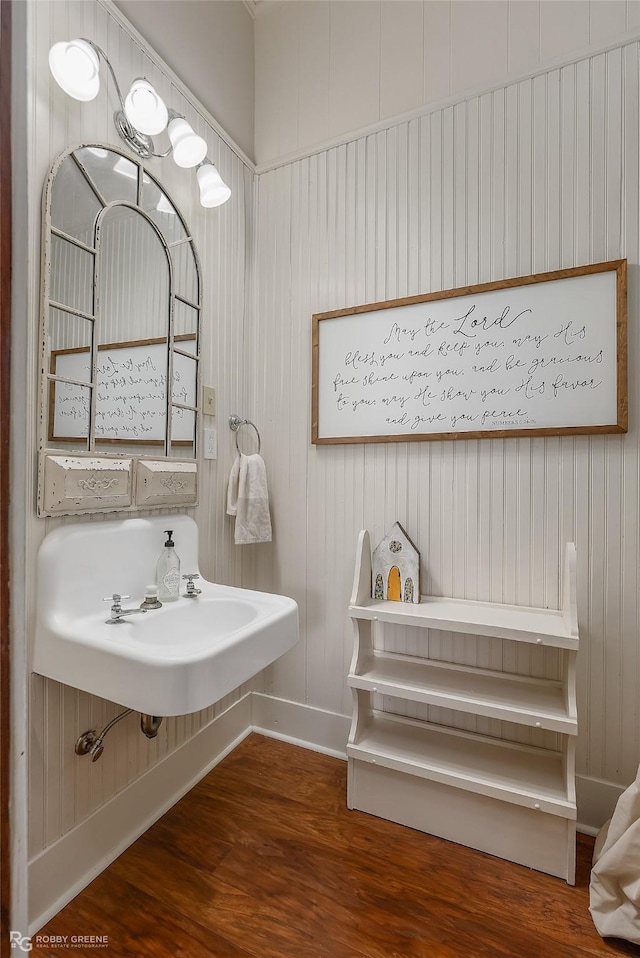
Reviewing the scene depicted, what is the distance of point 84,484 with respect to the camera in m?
1.27

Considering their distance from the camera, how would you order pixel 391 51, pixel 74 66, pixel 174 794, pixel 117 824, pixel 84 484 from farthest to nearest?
1. pixel 391 51
2. pixel 174 794
3. pixel 117 824
4. pixel 84 484
5. pixel 74 66

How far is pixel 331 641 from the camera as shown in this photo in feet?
6.13

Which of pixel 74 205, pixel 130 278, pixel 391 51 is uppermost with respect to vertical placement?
pixel 391 51

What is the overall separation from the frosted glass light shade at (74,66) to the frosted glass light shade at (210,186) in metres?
0.46

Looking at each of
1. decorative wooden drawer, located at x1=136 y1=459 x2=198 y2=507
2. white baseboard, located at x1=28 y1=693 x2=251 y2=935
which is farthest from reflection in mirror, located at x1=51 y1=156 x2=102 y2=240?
white baseboard, located at x1=28 y1=693 x2=251 y2=935

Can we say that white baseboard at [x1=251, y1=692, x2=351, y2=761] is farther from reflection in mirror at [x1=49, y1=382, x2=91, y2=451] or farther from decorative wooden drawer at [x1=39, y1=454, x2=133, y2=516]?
reflection in mirror at [x1=49, y1=382, x2=91, y2=451]

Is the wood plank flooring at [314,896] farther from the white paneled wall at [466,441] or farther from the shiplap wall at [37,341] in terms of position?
the white paneled wall at [466,441]

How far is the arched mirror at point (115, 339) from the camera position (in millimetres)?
1204

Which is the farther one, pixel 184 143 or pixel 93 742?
pixel 184 143

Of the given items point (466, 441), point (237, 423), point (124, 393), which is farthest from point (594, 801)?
point (124, 393)

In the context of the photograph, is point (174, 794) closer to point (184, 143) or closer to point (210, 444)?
point (210, 444)

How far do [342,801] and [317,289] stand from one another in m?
1.92

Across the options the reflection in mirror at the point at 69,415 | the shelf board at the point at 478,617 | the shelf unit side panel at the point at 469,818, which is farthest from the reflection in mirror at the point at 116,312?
the shelf unit side panel at the point at 469,818

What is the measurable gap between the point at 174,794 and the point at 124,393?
53.5 inches
